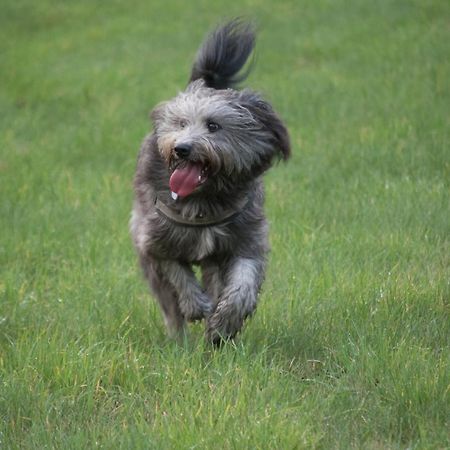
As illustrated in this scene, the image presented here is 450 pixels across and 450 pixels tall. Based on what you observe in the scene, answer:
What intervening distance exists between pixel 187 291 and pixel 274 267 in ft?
4.29

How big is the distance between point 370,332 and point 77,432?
1.62 m

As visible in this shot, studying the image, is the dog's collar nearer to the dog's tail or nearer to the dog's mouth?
the dog's mouth

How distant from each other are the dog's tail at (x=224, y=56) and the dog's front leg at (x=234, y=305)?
1121 millimetres

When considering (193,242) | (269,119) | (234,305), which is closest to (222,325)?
(234,305)

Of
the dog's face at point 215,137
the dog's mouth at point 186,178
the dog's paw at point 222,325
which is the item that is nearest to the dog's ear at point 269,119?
the dog's face at point 215,137

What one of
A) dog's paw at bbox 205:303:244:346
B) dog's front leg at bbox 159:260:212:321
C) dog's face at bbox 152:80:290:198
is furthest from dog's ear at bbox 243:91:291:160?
dog's paw at bbox 205:303:244:346

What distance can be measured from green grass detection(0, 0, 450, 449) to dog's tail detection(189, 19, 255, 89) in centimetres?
128

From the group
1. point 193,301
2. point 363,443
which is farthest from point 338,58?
point 363,443

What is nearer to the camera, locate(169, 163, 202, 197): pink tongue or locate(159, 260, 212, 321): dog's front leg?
locate(169, 163, 202, 197): pink tongue

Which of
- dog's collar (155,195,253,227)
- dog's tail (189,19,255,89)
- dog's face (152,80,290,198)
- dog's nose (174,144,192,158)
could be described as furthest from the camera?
dog's tail (189,19,255,89)

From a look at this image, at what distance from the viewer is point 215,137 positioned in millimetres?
4883

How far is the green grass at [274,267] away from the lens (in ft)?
13.2

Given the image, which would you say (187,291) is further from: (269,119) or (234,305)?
(269,119)

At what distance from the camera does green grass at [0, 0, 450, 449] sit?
402 cm
